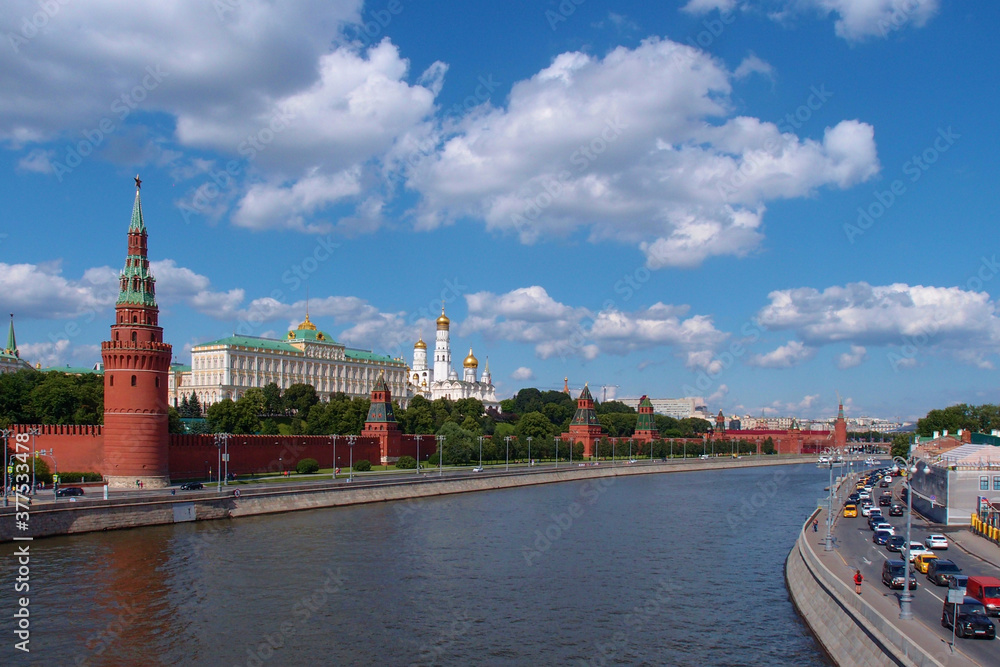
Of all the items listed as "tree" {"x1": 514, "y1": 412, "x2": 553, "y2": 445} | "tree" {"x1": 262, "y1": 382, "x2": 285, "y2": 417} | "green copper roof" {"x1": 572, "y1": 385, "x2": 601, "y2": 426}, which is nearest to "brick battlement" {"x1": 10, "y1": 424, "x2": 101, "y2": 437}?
"tree" {"x1": 262, "y1": 382, "x2": 285, "y2": 417}

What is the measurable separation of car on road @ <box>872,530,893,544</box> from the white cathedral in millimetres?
126167

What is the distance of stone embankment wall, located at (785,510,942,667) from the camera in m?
15.9

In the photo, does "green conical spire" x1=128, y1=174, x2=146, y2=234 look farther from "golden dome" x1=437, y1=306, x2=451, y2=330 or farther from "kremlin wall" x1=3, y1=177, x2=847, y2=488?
"golden dome" x1=437, y1=306, x2=451, y2=330

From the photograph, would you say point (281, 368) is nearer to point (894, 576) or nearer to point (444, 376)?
point (444, 376)

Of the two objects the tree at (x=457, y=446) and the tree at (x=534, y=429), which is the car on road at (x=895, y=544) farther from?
the tree at (x=534, y=429)

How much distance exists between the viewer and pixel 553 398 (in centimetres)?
16150

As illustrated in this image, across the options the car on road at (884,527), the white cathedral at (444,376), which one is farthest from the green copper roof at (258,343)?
the car on road at (884,527)

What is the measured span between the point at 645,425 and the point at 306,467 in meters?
71.2

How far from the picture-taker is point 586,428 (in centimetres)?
11138

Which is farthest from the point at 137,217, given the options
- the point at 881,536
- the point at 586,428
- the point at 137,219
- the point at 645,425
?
the point at 645,425

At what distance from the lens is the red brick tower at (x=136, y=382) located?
162 feet

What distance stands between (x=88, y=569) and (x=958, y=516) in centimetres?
3608

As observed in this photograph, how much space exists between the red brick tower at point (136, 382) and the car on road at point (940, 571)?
40703mm

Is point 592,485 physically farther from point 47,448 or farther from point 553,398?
point 553,398
